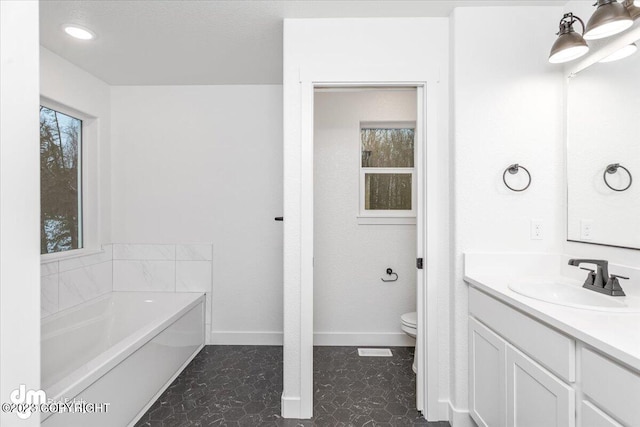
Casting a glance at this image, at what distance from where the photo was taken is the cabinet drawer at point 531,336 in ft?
3.81

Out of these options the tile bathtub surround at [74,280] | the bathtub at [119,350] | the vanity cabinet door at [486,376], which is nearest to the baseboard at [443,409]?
the vanity cabinet door at [486,376]

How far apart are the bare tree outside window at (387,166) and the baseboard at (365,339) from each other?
1157mm

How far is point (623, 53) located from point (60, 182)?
12.3ft

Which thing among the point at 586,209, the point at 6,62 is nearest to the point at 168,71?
the point at 6,62

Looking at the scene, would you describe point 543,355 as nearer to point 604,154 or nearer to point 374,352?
point 604,154

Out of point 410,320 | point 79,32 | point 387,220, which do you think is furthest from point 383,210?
point 79,32

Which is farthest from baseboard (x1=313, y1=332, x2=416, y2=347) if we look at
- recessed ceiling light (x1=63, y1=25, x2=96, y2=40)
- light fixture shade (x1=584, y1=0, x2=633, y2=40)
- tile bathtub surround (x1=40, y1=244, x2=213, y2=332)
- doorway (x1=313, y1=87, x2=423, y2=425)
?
recessed ceiling light (x1=63, y1=25, x2=96, y2=40)

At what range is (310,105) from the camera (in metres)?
2.04

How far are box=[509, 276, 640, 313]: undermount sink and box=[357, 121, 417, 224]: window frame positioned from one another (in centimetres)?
134

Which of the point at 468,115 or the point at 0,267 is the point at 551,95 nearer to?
the point at 468,115

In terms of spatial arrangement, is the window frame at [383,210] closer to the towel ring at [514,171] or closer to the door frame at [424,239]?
the door frame at [424,239]

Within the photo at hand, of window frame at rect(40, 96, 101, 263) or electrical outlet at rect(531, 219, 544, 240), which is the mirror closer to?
electrical outlet at rect(531, 219, 544, 240)

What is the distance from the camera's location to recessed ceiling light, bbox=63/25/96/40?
7.05ft

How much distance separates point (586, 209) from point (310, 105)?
5.33 feet
